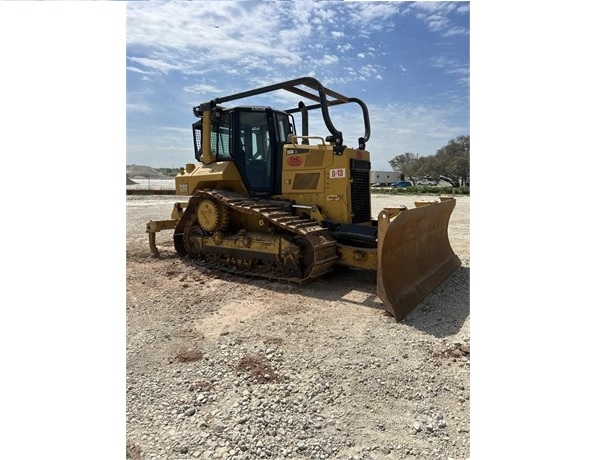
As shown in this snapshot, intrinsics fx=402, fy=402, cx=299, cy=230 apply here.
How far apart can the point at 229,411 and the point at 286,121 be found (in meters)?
5.53

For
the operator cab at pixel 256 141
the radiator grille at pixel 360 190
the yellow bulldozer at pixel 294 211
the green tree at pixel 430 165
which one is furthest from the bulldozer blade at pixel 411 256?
the green tree at pixel 430 165

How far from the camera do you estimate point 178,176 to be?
7.91m

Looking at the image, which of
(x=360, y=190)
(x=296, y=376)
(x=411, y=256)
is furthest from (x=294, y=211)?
(x=296, y=376)

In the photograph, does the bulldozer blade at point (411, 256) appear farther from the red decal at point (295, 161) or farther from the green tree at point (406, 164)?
the green tree at point (406, 164)

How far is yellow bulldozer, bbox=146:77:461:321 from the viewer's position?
5371mm

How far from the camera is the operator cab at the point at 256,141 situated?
699cm

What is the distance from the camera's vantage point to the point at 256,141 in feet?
23.3

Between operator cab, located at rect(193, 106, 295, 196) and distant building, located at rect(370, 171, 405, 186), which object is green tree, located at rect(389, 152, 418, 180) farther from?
operator cab, located at rect(193, 106, 295, 196)

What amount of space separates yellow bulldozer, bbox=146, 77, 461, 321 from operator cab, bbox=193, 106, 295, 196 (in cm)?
2

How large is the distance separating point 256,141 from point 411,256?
3.42 meters

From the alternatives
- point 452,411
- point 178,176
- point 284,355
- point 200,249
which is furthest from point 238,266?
point 452,411

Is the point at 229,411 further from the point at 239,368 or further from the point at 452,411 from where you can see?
the point at 452,411

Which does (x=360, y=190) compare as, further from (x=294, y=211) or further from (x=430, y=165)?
(x=430, y=165)

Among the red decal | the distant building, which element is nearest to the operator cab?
the red decal
